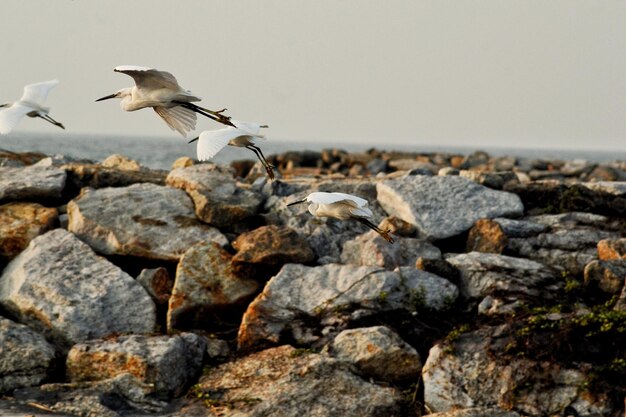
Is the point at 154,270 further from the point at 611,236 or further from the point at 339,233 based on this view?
the point at 611,236

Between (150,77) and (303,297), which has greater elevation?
(150,77)

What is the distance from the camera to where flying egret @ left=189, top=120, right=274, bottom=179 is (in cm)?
635

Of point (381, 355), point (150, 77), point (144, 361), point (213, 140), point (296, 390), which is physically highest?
point (150, 77)

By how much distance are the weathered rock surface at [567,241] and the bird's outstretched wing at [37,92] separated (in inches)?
210

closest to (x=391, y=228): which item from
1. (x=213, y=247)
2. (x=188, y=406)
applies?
(x=213, y=247)

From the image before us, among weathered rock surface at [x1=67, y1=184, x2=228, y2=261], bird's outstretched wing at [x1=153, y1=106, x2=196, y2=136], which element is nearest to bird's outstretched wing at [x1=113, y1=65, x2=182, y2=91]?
bird's outstretched wing at [x1=153, y1=106, x2=196, y2=136]

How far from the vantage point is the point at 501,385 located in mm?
7332

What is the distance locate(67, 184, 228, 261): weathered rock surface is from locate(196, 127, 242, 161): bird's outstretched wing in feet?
9.04

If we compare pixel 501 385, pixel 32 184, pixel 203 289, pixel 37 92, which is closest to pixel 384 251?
pixel 203 289

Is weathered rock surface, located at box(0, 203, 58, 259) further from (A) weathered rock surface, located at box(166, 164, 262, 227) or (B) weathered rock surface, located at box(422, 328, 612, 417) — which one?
(B) weathered rock surface, located at box(422, 328, 612, 417)

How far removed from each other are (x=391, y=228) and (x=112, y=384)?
3.64 m

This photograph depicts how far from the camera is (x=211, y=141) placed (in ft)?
21.4

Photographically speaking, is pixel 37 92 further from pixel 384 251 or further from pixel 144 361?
pixel 384 251

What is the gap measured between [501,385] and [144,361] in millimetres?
3130
